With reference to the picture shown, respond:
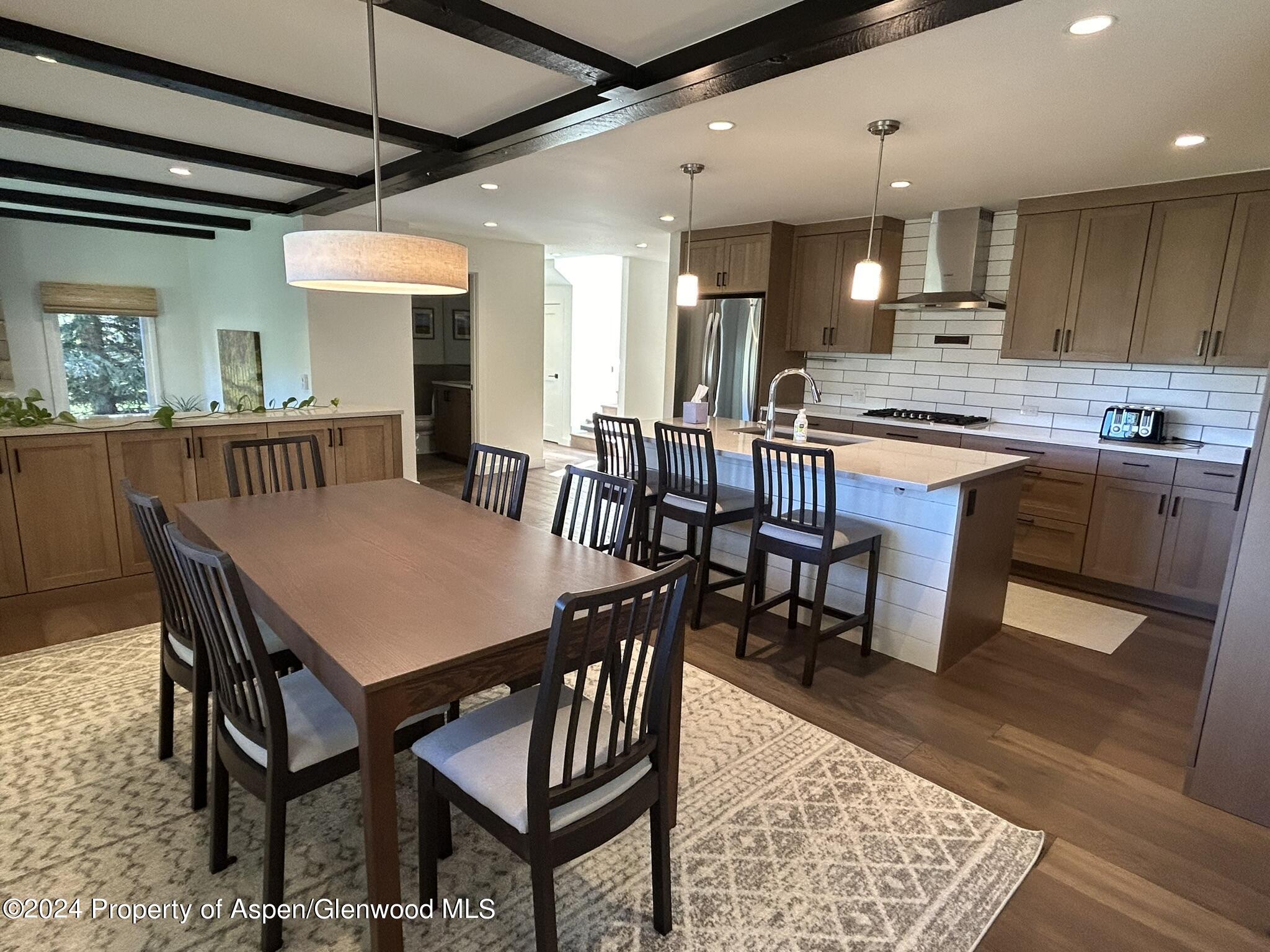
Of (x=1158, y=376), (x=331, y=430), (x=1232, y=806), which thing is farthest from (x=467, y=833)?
(x=1158, y=376)

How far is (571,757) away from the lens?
4.33 feet

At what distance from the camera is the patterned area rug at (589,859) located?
1.57 meters

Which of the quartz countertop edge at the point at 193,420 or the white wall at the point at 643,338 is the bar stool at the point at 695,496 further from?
the white wall at the point at 643,338

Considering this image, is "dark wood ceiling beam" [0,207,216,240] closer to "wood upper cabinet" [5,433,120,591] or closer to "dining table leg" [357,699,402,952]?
"wood upper cabinet" [5,433,120,591]

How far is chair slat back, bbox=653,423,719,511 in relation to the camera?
124 inches

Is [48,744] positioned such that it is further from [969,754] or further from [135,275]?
[135,275]

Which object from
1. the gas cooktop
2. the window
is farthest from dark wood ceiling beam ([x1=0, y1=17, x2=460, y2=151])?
the window

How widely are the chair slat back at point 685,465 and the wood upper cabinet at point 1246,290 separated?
2.85m

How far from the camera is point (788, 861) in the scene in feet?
5.93

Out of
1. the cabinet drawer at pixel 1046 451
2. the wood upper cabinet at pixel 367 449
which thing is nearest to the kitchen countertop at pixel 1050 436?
the cabinet drawer at pixel 1046 451

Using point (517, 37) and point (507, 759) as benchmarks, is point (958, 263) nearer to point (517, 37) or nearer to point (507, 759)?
point (517, 37)

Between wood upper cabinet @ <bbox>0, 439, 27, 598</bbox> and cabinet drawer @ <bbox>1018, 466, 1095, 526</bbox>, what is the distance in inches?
207

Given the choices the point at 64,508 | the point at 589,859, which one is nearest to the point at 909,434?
the point at 589,859

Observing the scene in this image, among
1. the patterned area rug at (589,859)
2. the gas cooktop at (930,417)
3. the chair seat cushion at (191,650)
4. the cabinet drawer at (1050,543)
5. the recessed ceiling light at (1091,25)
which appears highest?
the recessed ceiling light at (1091,25)
